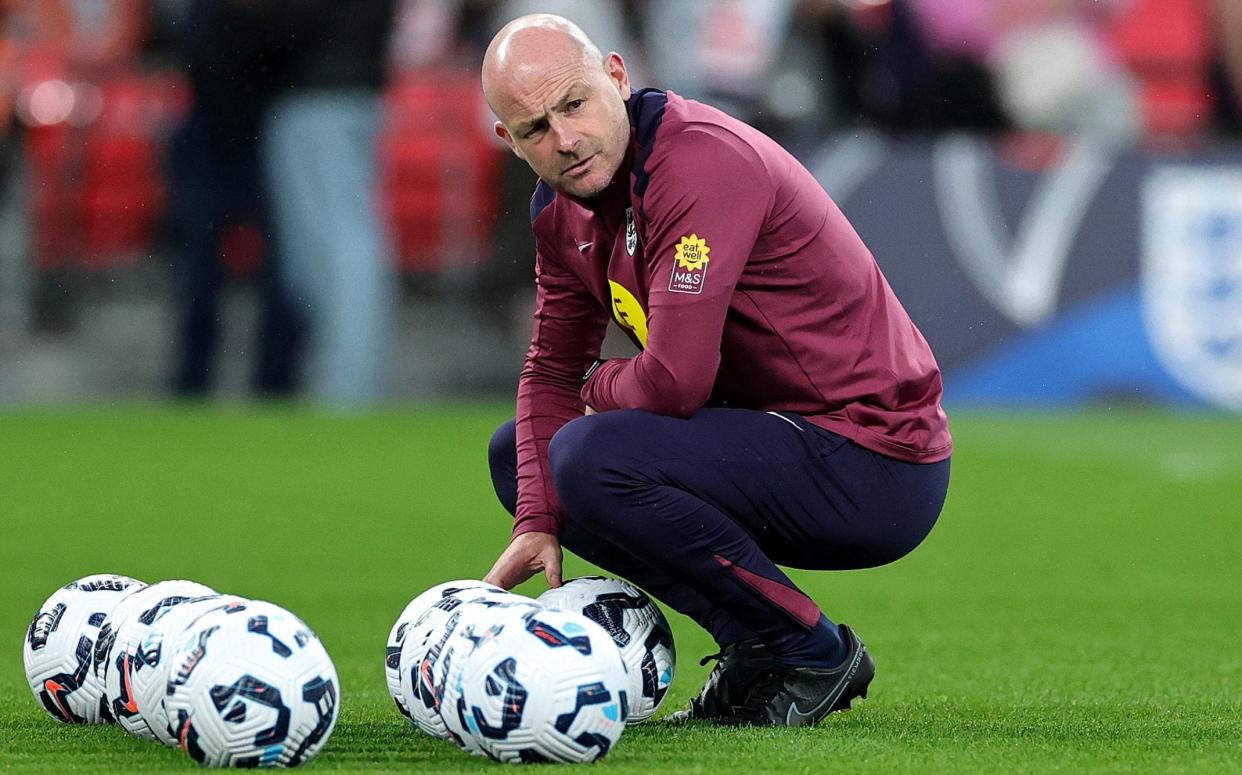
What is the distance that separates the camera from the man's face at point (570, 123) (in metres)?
3.52

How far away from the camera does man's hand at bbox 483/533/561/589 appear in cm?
385

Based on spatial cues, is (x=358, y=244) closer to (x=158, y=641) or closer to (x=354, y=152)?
(x=354, y=152)

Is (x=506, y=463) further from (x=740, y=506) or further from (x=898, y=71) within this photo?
(x=898, y=71)

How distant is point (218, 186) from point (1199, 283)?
5421mm

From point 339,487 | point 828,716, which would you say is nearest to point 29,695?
point 828,716

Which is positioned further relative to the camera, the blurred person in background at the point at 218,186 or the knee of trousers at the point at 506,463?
the blurred person in background at the point at 218,186

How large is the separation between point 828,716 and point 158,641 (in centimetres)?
131

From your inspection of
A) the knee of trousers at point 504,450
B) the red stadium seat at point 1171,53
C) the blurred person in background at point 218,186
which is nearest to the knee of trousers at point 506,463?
the knee of trousers at point 504,450

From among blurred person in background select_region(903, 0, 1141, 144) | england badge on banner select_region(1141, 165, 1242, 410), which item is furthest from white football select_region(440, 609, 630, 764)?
blurred person in background select_region(903, 0, 1141, 144)

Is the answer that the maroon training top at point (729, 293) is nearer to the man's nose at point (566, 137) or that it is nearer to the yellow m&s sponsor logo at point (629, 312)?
the yellow m&s sponsor logo at point (629, 312)

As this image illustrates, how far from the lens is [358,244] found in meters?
10.2

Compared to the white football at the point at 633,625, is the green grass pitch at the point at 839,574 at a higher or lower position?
lower

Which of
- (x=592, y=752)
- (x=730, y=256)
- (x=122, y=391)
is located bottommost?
(x=122, y=391)

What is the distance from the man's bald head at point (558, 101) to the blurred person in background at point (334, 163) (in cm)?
666
